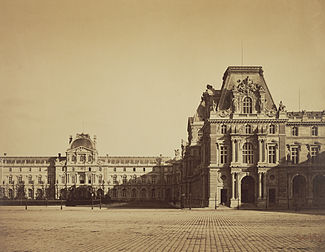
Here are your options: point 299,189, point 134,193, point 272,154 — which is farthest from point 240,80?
point 134,193

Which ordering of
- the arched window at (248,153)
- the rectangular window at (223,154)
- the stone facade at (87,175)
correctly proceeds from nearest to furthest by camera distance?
the arched window at (248,153) → the rectangular window at (223,154) → the stone facade at (87,175)

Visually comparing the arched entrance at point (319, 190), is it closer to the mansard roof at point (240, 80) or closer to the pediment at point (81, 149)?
the mansard roof at point (240, 80)

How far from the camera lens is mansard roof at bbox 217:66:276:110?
6512 cm

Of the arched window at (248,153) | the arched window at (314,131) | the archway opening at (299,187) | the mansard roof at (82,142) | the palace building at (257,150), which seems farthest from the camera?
the mansard roof at (82,142)

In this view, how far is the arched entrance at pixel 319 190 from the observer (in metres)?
63.7

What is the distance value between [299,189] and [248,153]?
892 cm

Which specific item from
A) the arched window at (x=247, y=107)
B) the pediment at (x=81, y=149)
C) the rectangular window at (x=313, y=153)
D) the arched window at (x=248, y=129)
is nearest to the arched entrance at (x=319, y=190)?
the rectangular window at (x=313, y=153)

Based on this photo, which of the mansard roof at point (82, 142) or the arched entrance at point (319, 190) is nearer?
the arched entrance at point (319, 190)

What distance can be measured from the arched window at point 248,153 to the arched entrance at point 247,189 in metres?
2.33

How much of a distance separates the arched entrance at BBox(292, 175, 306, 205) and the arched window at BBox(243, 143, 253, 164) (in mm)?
7429

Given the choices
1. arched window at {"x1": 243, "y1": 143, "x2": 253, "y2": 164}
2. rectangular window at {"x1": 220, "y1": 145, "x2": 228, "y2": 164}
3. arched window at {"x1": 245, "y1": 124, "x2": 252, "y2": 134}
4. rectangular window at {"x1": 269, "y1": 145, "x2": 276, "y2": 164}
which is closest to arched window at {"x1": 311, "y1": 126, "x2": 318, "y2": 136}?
rectangular window at {"x1": 269, "y1": 145, "x2": 276, "y2": 164}

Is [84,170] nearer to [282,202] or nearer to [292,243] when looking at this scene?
[282,202]

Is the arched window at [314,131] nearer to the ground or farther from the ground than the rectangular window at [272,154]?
A: farther from the ground

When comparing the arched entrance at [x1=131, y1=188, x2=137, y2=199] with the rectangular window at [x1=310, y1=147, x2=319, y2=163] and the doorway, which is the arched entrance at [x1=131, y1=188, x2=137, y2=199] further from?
the rectangular window at [x1=310, y1=147, x2=319, y2=163]
